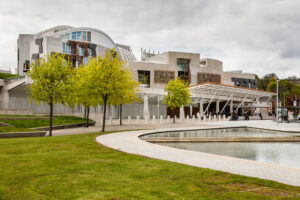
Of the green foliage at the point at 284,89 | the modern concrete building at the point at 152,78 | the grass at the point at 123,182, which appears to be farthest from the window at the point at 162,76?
the grass at the point at 123,182

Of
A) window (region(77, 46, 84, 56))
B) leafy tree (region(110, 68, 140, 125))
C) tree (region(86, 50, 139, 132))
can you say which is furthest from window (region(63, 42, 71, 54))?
tree (region(86, 50, 139, 132))

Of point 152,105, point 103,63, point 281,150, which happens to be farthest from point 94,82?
point 152,105

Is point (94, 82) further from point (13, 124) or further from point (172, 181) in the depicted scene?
point (172, 181)

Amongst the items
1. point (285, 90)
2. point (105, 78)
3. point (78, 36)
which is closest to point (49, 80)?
point (105, 78)

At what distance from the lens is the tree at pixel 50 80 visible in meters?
16.6

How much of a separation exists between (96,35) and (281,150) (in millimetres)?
70476

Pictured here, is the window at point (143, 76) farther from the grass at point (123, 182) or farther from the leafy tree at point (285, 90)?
the leafy tree at point (285, 90)

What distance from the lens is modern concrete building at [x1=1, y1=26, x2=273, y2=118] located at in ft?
135

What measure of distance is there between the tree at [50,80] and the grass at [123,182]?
10114 millimetres

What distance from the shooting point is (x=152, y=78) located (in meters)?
58.0

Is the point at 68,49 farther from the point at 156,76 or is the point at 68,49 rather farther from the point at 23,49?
the point at 23,49

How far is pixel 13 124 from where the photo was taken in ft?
67.6

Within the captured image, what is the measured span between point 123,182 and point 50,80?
536 inches

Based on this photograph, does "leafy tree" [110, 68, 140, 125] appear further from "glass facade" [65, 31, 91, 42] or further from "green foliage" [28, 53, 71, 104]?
"glass facade" [65, 31, 91, 42]
